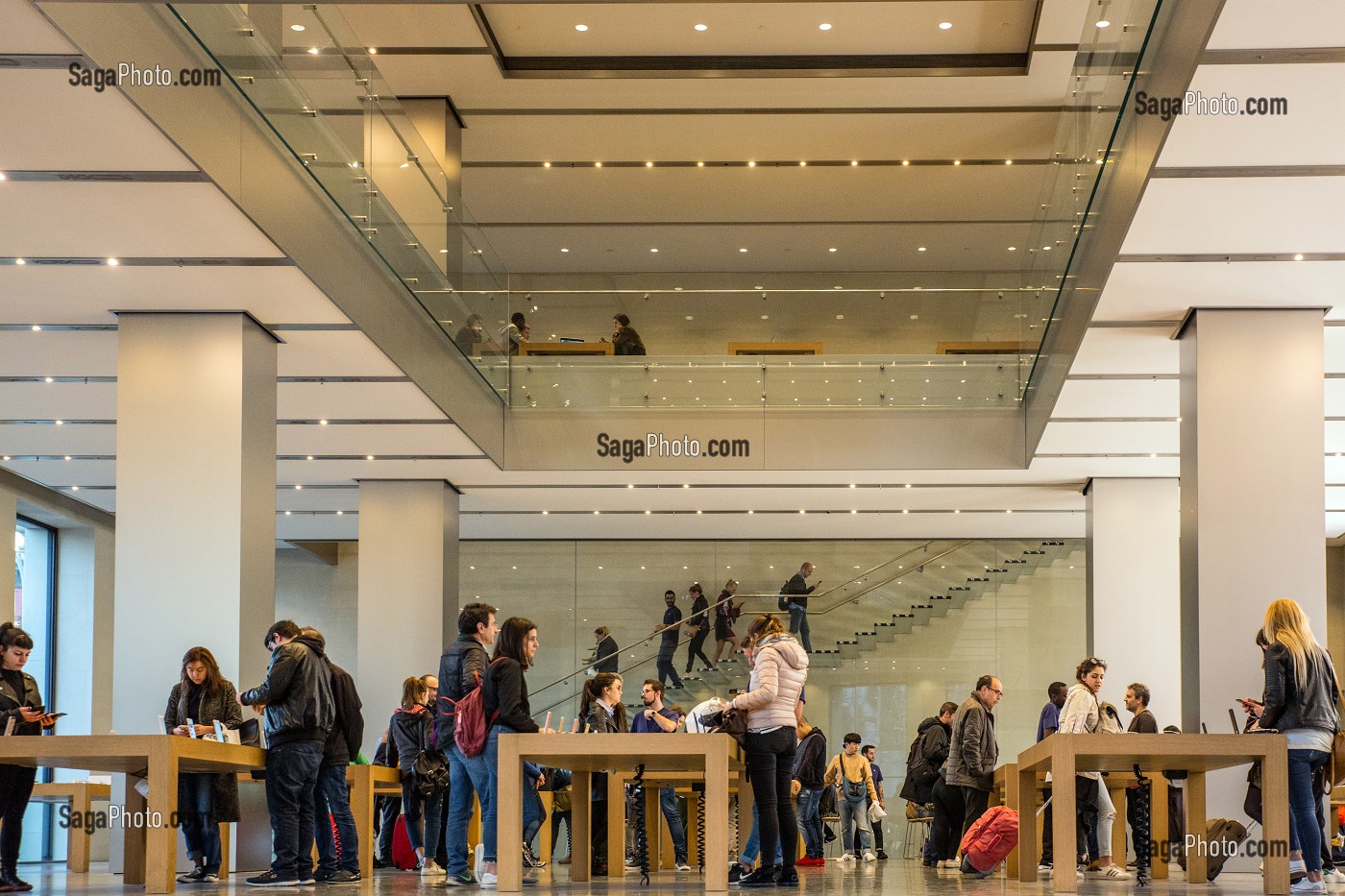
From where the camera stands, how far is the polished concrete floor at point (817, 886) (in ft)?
26.9

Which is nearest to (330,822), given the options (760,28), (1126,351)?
(1126,351)

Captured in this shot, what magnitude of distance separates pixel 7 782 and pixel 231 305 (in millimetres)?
3498

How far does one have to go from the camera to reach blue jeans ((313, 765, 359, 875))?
9.01 meters

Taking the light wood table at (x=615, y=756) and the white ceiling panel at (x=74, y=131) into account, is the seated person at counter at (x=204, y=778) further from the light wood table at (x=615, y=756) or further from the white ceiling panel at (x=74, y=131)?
the white ceiling panel at (x=74, y=131)

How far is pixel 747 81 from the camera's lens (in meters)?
16.7

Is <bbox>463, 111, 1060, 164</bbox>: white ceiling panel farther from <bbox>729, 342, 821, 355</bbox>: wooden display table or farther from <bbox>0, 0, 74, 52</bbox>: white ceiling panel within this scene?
<bbox>0, 0, 74, 52</bbox>: white ceiling panel

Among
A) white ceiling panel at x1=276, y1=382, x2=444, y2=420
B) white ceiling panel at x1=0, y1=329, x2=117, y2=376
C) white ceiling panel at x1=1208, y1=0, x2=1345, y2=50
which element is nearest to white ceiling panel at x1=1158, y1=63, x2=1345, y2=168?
white ceiling panel at x1=1208, y1=0, x2=1345, y2=50

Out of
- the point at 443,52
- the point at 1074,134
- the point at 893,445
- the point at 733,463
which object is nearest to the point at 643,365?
the point at 733,463

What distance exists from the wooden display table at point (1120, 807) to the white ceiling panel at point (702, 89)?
7.80 m

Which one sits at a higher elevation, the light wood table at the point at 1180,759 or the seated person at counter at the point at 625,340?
the seated person at counter at the point at 625,340

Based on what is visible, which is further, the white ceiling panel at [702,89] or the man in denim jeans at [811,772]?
the white ceiling panel at [702,89]

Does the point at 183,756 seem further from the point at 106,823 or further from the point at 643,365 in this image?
the point at 643,365

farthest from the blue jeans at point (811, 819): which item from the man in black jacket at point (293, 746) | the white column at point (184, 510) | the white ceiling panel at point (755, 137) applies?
the white ceiling panel at point (755, 137)

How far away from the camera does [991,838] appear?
1062 centimetres
